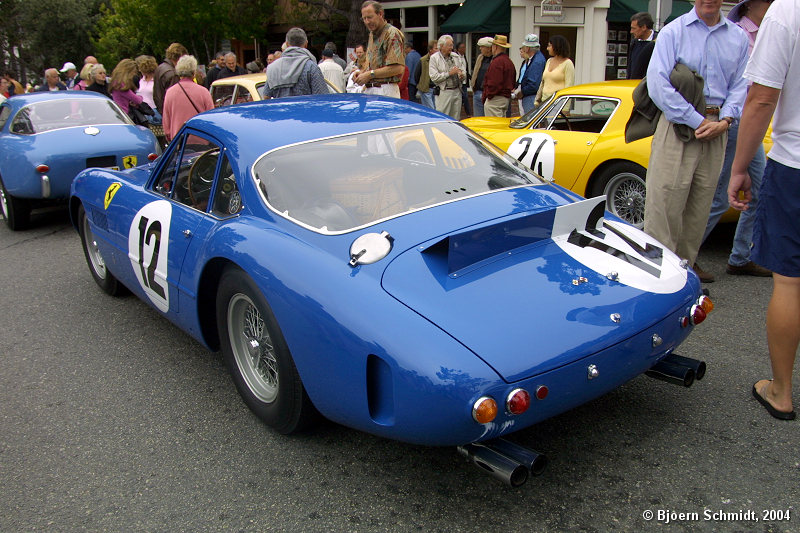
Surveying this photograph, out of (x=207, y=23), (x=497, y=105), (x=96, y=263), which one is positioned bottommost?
(x=96, y=263)

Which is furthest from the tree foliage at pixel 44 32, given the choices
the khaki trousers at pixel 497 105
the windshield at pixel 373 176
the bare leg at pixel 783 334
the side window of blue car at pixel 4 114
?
the bare leg at pixel 783 334

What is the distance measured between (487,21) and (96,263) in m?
12.6

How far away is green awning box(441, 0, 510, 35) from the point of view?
1561cm

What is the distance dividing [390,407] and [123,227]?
8.14ft

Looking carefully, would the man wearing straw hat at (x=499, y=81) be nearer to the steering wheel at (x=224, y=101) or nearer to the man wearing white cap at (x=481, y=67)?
the man wearing white cap at (x=481, y=67)

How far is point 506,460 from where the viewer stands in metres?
2.25

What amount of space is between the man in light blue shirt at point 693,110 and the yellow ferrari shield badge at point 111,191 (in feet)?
11.1

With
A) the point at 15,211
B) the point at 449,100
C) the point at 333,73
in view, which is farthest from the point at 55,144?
the point at 449,100

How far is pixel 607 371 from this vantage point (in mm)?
2402

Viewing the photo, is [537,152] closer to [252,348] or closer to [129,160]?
[252,348]

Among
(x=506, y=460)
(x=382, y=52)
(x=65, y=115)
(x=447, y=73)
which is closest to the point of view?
(x=506, y=460)

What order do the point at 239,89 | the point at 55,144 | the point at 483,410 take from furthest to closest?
the point at 239,89
the point at 55,144
the point at 483,410

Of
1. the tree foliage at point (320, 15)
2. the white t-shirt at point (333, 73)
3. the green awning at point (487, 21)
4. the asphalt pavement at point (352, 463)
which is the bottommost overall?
the asphalt pavement at point (352, 463)

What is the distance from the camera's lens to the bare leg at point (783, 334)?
9.55 feet
